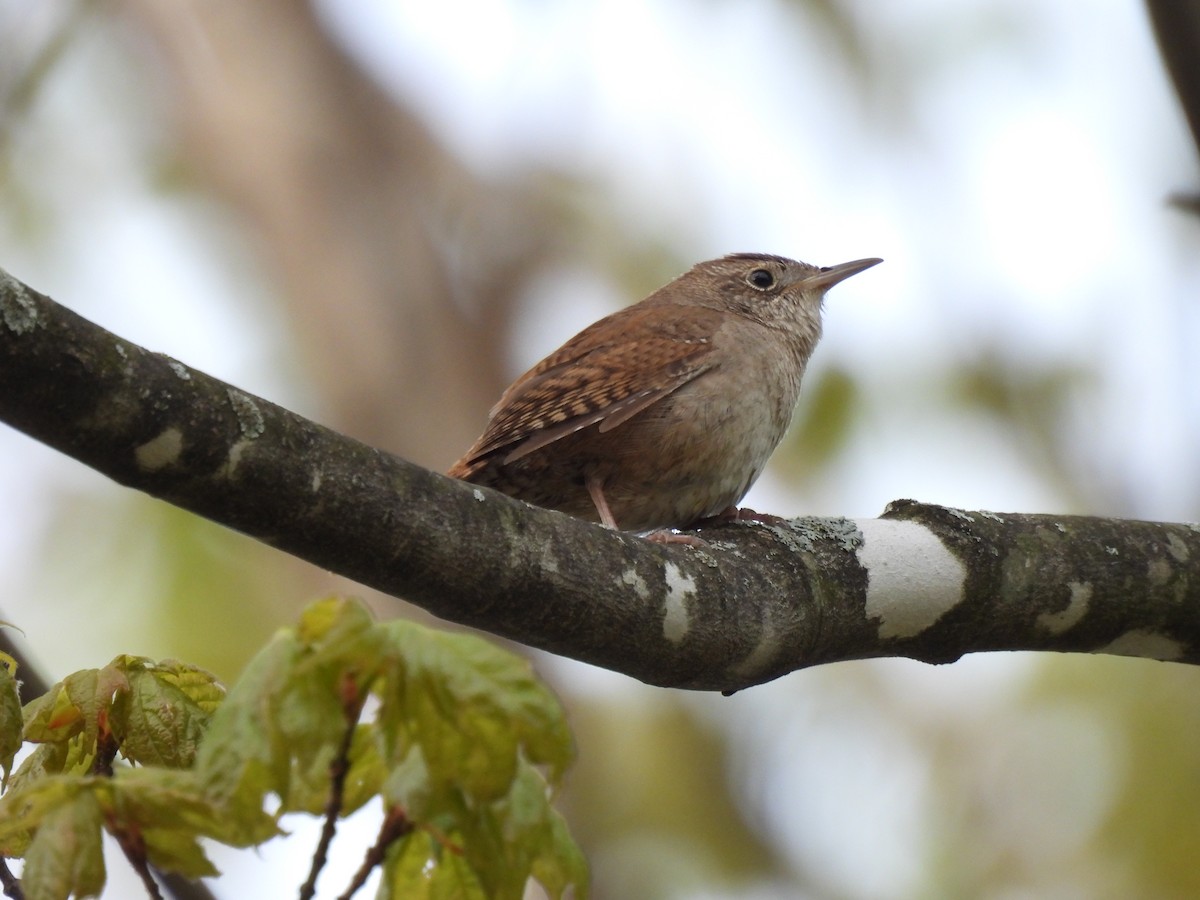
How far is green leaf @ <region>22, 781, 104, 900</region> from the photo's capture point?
5.63ft

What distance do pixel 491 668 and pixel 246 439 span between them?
0.75 m

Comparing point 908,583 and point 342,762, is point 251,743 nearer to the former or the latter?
point 342,762

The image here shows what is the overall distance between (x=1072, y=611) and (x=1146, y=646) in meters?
0.31

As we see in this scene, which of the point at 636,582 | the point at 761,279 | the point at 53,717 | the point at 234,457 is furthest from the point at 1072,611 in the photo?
the point at 761,279

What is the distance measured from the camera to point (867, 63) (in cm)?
956

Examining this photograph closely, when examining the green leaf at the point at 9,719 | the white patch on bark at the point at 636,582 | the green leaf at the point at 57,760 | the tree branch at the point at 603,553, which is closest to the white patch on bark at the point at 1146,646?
the tree branch at the point at 603,553

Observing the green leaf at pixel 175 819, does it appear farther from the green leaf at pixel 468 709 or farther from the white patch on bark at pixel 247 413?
the white patch on bark at pixel 247 413

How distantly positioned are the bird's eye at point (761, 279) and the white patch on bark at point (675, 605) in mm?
3243

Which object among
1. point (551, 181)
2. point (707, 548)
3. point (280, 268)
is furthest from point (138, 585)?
point (707, 548)

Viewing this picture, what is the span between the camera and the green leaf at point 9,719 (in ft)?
6.77

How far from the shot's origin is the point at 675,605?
2854mm

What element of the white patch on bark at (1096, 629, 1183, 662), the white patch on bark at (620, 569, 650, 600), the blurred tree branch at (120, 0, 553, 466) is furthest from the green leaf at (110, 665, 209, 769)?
the blurred tree branch at (120, 0, 553, 466)

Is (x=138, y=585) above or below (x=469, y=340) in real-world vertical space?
below

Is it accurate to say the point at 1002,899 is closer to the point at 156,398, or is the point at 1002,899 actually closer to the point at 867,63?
the point at 867,63
